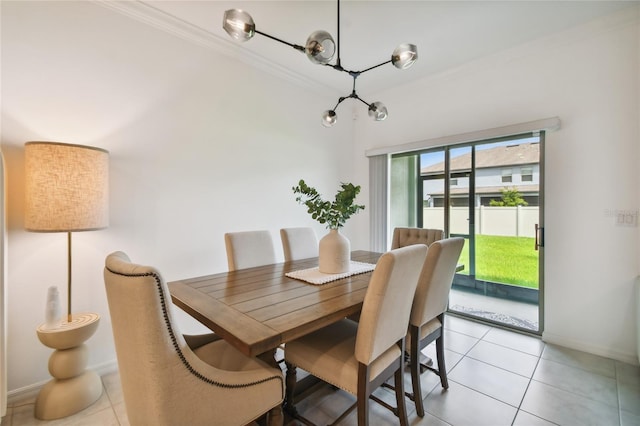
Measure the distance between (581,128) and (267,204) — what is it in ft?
9.68

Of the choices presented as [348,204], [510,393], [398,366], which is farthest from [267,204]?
[510,393]

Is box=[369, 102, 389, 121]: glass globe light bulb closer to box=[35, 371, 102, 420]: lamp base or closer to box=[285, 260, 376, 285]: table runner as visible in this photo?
box=[285, 260, 376, 285]: table runner

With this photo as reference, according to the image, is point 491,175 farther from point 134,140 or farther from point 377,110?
point 134,140

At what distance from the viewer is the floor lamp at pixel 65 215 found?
1.59 m

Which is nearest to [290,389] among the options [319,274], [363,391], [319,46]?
[363,391]

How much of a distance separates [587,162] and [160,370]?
10.7 feet

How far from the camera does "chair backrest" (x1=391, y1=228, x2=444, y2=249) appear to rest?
256 cm

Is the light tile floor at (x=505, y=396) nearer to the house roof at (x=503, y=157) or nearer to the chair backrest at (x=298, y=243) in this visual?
the chair backrest at (x=298, y=243)

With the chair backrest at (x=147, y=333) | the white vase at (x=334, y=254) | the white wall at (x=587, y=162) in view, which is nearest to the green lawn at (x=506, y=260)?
the white wall at (x=587, y=162)

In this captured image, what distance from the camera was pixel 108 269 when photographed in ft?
3.10

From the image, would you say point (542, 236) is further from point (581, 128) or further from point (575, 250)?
point (581, 128)

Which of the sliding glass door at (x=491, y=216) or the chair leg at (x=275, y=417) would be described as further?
the sliding glass door at (x=491, y=216)

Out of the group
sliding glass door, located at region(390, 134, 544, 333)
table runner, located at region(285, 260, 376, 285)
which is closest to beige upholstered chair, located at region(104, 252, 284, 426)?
table runner, located at region(285, 260, 376, 285)

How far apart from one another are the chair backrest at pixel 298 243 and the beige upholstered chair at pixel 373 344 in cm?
95
